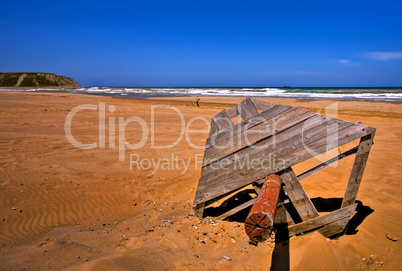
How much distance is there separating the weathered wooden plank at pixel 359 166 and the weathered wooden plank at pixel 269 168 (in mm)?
128

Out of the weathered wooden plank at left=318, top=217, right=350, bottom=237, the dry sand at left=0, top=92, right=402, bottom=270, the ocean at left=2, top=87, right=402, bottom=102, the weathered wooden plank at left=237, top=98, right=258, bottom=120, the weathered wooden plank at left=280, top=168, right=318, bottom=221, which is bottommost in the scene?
the dry sand at left=0, top=92, right=402, bottom=270

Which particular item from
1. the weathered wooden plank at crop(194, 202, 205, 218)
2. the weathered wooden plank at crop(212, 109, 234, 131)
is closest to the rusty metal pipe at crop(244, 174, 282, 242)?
the weathered wooden plank at crop(212, 109, 234, 131)

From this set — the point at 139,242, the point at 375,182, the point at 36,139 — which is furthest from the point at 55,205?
the point at 375,182

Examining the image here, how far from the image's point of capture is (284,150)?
313 centimetres

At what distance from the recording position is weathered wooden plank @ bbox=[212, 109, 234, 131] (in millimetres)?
3482

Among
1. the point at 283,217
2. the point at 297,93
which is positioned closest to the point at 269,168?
the point at 283,217

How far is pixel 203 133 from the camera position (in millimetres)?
10859

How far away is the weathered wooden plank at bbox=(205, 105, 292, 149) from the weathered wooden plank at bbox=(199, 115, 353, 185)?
197mm

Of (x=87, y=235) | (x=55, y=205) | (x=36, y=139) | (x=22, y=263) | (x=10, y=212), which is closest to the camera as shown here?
(x=22, y=263)

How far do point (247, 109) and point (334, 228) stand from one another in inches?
78.0

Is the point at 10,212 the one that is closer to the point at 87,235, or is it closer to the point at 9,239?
the point at 9,239

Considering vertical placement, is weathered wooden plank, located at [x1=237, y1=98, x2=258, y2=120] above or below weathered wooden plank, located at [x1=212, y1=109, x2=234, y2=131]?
above

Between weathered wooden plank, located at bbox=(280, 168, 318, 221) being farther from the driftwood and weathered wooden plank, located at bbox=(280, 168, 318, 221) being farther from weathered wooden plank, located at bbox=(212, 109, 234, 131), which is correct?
weathered wooden plank, located at bbox=(212, 109, 234, 131)

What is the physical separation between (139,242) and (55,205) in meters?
2.16
